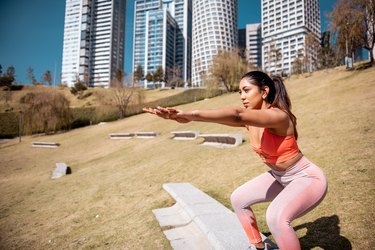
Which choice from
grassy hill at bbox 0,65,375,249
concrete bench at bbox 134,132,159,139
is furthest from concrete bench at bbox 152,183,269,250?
concrete bench at bbox 134,132,159,139

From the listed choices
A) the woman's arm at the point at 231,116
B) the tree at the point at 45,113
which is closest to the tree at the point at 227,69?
the tree at the point at 45,113

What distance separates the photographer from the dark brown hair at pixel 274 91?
214cm

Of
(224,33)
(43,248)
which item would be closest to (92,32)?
(224,33)

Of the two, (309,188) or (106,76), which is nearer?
(309,188)

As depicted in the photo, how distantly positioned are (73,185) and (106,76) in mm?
161233

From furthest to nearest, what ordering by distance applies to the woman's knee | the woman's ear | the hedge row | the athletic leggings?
1. the hedge row
2. the woman's knee
3. the woman's ear
4. the athletic leggings

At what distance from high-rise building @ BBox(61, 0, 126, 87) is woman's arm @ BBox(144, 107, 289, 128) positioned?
16498cm

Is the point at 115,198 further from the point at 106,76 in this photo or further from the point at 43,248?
the point at 106,76

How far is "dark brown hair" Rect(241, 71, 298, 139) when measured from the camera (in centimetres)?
214

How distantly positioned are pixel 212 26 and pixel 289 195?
16549 centimetres

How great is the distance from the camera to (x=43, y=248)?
4215 millimetres

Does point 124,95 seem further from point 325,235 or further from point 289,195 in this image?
point 289,195

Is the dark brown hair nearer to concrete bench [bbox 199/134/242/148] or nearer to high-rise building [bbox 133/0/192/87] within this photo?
concrete bench [bbox 199/134/242/148]

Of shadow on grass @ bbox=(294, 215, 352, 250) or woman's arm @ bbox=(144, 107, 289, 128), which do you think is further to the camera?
shadow on grass @ bbox=(294, 215, 352, 250)
